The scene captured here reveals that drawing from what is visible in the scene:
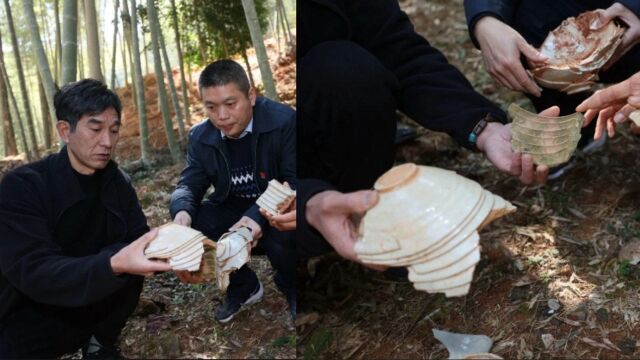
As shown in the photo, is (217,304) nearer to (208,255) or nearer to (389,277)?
(208,255)

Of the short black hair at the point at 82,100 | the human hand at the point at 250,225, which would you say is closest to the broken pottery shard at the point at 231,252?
the human hand at the point at 250,225

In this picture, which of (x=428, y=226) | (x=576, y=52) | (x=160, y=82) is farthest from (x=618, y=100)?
(x=160, y=82)

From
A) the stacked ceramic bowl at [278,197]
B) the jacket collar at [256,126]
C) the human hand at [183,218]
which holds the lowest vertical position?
the human hand at [183,218]

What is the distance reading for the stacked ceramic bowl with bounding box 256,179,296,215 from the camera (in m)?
1.27

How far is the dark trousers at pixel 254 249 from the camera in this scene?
4.20 ft

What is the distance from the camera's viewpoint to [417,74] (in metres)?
1.29

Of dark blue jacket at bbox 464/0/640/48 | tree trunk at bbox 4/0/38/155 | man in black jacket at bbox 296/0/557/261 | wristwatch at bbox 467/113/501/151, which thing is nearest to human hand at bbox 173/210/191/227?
man in black jacket at bbox 296/0/557/261

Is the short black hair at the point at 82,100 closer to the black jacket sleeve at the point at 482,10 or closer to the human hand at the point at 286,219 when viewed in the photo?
the human hand at the point at 286,219

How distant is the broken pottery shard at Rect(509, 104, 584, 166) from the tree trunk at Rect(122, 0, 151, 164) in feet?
2.59

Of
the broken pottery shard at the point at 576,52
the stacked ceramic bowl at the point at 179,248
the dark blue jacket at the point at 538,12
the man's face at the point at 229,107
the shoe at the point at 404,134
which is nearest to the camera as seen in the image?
the stacked ceramic bowl at the point at 179,248

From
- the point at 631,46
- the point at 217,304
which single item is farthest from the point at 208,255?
the point at 631,46

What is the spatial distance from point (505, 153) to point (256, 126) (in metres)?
0.53

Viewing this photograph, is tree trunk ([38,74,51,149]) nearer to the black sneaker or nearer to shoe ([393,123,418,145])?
the black sneaker

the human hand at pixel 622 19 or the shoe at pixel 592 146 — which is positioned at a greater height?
the human hand at pixel 622 19
